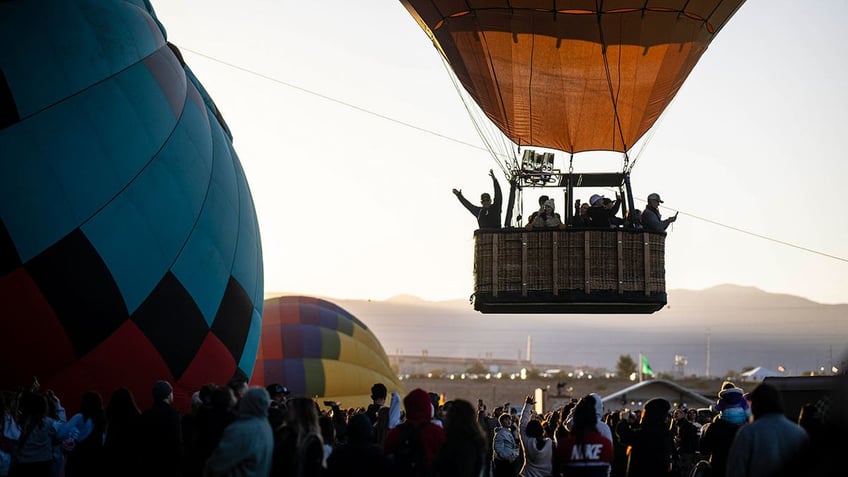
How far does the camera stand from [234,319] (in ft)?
36.1

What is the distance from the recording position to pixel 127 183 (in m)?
9.45

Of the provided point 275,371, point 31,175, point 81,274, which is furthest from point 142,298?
point 275,371

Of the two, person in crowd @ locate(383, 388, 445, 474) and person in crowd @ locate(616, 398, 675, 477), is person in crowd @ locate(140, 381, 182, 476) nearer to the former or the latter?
person in crowd @ locate(383, 388, 445, 474)

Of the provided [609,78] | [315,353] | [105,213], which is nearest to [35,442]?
[105,213]

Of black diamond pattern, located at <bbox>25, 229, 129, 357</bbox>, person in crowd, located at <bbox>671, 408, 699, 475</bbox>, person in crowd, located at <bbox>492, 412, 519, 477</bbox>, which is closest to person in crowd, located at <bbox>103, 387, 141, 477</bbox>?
black diamond pattern, located at <bbox>25, 229, 129, 357</bbox>

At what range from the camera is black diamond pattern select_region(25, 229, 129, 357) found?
8852 millimetres

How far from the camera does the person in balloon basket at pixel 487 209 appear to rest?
1126 centimetres

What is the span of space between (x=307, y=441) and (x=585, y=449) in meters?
1.63

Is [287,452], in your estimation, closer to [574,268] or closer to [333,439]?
[333,439]

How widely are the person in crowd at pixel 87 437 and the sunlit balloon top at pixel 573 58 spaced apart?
21.1 feet

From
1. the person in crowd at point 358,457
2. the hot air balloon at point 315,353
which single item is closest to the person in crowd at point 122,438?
the person in crowd at point 358,457

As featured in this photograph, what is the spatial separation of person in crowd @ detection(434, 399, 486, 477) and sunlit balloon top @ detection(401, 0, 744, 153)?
720cm

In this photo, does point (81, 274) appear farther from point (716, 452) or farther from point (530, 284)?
point (716, 452)

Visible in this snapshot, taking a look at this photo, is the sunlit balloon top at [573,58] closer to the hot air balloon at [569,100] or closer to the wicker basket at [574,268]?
the hot air balloon at [569,100]
